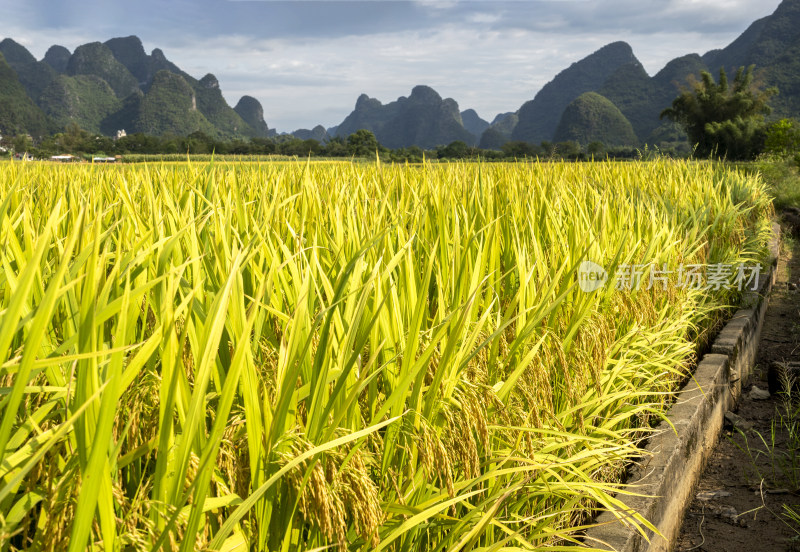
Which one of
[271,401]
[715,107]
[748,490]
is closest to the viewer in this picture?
[271,401]

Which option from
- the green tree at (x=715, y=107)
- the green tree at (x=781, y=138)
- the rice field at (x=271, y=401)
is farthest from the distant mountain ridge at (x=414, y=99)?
the rice field at (x=271, y=401)

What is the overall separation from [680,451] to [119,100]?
377 feet

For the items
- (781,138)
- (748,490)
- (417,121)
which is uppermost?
(417,121)

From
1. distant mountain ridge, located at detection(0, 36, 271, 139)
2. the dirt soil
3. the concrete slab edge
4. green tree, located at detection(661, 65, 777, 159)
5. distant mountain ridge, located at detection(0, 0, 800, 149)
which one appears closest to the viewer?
the concrete slab edge

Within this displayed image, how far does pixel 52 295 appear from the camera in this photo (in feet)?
2.13

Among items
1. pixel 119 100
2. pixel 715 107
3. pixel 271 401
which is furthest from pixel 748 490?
pixel 119 100

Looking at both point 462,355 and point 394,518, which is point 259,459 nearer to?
point 394,518

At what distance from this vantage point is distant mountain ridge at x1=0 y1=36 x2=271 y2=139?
91250mm

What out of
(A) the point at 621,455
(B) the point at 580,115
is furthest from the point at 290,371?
(B) the point at 580,115

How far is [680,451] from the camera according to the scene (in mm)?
2148

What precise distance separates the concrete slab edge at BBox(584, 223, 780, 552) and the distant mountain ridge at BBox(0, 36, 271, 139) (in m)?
94.2

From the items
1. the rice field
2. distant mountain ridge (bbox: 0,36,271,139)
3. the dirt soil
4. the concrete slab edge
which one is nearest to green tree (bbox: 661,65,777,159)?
the concrete slab edge

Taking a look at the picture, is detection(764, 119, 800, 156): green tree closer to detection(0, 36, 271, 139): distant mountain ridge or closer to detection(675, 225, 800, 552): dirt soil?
detection(675, 225, 800, 552): dirt soil

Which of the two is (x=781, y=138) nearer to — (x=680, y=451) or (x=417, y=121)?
(x=680, y=451)
